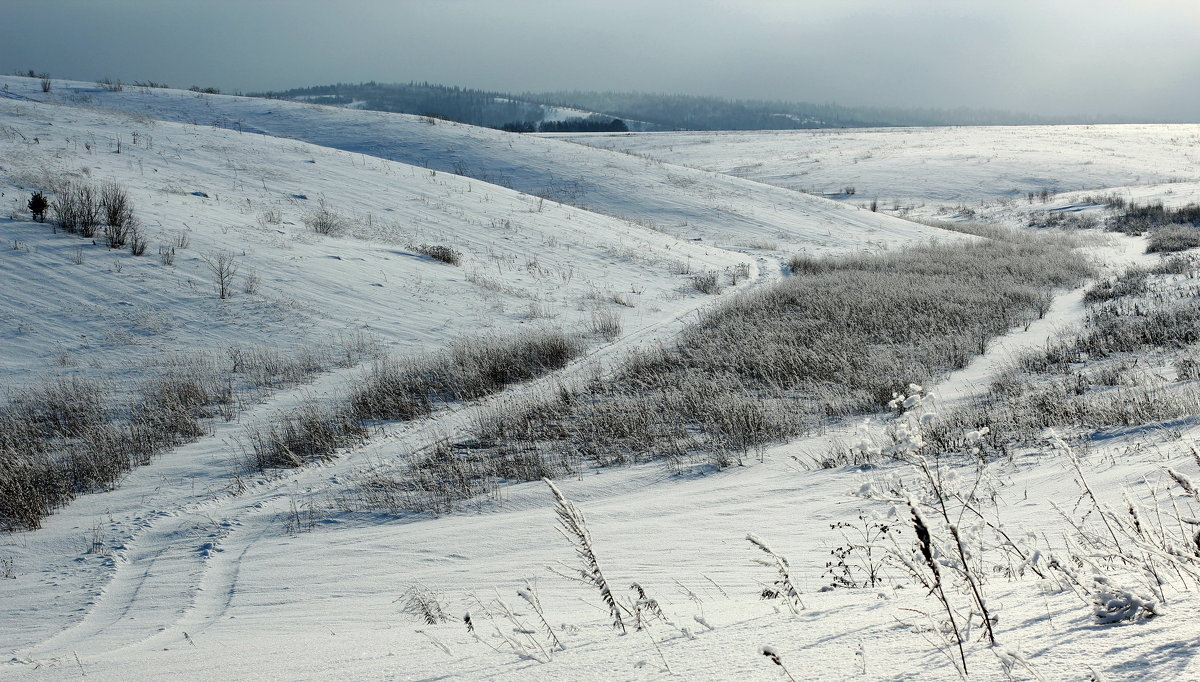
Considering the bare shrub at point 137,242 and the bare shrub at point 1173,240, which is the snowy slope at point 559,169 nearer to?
the bare shrub at point 1173,240

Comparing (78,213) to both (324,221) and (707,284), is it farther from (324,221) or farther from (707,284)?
(707,284)

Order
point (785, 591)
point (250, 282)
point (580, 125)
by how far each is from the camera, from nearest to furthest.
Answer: point (785, 591) → point (250, 282) → point (580, 125)

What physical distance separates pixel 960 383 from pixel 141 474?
9.31 meters

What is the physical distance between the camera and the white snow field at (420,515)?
2207 mm

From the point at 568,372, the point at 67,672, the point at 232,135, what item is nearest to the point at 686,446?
the point at 568,372

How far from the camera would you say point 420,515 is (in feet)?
19.6

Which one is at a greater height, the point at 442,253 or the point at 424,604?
the point at 442,253

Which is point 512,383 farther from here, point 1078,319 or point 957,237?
point 957,237

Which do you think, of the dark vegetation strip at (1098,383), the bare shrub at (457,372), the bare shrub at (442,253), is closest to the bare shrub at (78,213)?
the bare shrub at (442,253)

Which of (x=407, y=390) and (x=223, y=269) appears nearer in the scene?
(x=407, y=390)

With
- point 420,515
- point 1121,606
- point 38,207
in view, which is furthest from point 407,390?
point 38,207

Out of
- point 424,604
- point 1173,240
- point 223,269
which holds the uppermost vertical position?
point 1173,240

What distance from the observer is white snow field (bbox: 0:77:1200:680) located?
221 centimetres

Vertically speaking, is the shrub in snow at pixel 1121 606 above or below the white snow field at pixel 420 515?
above
